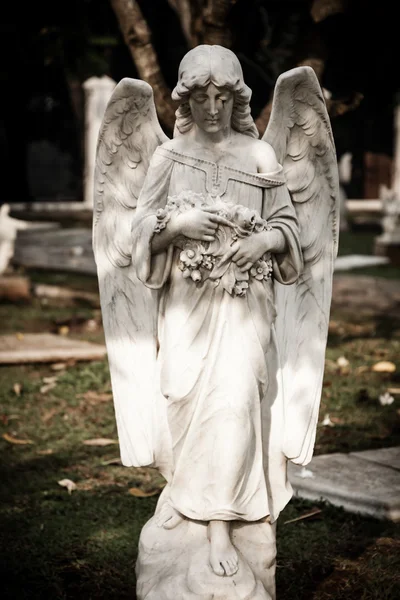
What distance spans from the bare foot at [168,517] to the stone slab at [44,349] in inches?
185

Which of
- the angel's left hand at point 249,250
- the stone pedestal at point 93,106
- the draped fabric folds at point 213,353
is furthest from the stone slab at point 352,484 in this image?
the stone pedestal at point 93,106

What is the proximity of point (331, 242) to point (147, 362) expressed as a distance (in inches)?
33.5

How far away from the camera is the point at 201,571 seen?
12.5 feet

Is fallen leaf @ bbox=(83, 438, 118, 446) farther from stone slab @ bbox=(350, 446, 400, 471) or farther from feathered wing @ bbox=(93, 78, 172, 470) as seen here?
feathered wing @ bbox=(93, 78, 172, 470)

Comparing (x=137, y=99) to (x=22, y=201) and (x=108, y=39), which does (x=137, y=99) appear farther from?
(x=22, y=201)

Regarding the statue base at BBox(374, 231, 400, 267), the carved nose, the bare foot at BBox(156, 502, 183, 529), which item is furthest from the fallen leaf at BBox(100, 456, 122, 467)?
the statue base at BBox(374, 231, 400, 267)

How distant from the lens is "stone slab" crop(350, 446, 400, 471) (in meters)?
5.97

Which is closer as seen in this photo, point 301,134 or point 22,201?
point 301,134

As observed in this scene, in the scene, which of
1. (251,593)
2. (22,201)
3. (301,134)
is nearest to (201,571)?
(251,593)

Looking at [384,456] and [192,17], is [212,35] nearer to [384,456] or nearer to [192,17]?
[192,17]

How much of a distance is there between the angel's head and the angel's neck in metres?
0.03

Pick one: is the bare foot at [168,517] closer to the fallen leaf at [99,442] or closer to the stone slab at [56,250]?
the fallen leaf at [99,442]

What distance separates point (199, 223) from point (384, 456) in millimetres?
2933

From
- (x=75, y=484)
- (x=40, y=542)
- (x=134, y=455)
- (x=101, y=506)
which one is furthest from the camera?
(x=75, y=484)
